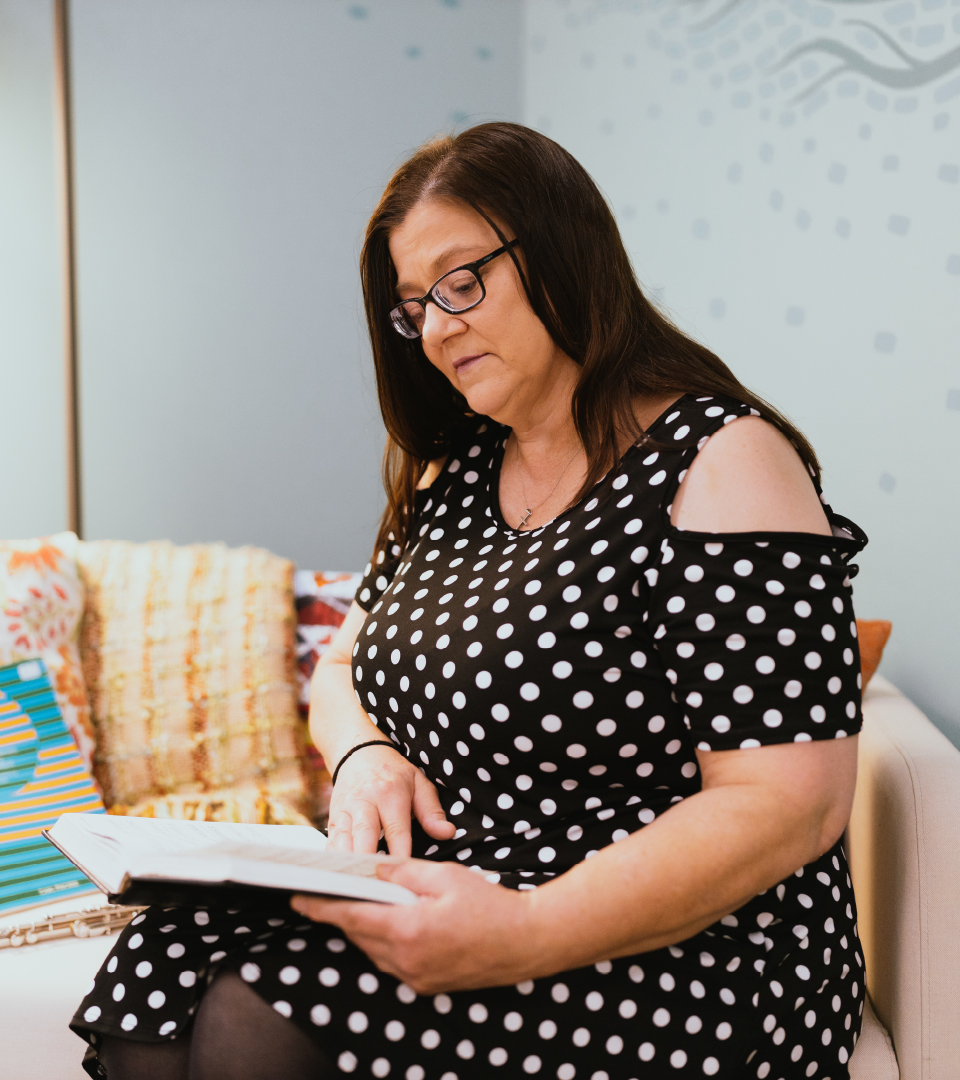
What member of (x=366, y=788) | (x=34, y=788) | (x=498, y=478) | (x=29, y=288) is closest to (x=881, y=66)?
(x=498, y=478)

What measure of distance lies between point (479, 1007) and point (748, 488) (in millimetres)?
506

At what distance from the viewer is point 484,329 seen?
42.4 inches

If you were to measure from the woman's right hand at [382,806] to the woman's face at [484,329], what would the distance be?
425 mm

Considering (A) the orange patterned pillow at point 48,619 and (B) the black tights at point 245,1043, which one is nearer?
(B) the black tights at point 245,1043

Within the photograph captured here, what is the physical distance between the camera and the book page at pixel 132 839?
788mm

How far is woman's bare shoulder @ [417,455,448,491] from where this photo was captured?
52.5 inches

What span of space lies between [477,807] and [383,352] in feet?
2.01

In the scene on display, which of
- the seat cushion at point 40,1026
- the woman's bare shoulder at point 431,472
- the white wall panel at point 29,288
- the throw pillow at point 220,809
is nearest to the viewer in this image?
the seat cushion at point 40,1026

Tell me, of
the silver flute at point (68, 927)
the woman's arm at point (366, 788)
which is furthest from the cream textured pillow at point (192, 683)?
the woman's arm at point (366, 788)

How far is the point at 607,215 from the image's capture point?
109 centimetres

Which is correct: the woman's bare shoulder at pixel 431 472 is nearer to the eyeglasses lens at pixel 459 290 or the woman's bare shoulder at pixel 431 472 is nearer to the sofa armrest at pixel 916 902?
the eyeglasses lens at pixel 459 290

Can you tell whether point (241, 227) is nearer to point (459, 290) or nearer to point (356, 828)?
point (459, 290)

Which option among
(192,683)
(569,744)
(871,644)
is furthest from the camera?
(192,683)

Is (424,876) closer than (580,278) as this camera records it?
Yes
